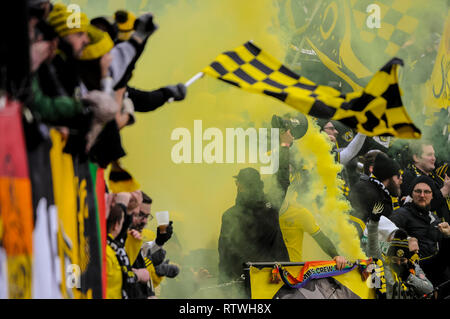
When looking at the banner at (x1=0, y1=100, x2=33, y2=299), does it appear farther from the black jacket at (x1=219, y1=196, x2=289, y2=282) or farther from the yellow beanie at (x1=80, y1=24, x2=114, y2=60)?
the black jacket at (x1=219, y1=196, x2=289, y2=282)

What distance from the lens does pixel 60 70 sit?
2594mm

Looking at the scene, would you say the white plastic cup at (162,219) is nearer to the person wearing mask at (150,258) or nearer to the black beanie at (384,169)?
the person wearing mask at (150,258)

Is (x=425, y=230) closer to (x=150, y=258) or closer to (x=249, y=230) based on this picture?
(x=249, y=230)

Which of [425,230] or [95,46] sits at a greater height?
[95,46]

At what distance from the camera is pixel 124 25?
312 cm

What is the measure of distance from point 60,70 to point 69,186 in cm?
49

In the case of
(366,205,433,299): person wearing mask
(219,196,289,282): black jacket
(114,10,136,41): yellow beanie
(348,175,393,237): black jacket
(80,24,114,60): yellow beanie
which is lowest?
(366,205,433,299): person wearing mask

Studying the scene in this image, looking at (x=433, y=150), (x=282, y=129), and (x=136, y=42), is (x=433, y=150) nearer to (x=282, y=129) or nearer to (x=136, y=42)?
(x=282, y=129)

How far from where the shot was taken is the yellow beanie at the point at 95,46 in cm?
271

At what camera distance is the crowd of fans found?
257cm

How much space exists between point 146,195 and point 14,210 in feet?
7.45

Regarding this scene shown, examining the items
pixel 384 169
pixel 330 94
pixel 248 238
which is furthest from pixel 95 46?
pixel 384 169

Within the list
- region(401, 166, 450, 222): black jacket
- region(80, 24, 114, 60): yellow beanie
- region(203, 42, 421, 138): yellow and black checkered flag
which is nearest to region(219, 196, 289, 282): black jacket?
region(401, 166, 450, 222): black jacket
